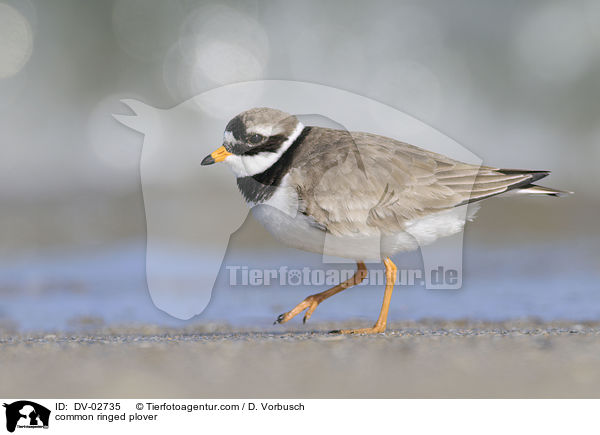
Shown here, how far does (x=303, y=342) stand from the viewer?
13.5 feet

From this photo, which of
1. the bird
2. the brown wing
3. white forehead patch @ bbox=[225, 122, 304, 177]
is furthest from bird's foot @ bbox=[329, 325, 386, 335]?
white forehead patch @ bbox=[225, 122, 304, 177]

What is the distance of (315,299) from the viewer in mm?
4906

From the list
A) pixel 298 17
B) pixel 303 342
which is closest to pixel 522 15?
pixel 298 17

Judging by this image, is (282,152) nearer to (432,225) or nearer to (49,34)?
(432,225)

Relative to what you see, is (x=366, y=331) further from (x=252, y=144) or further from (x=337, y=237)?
(x=252, y=144)

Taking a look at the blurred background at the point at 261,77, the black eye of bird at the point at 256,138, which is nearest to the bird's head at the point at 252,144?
the black eye of bird at the point at 256,138

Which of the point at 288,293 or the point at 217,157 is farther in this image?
the point at 288,293

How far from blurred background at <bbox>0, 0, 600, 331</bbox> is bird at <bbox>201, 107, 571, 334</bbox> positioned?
10.1 feet

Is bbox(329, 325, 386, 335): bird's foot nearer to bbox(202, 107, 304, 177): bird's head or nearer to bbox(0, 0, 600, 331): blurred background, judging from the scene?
bbox(202, 107, 304, 177): bird's head

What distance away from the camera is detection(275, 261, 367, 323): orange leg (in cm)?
482

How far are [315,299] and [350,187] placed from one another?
87 cm
